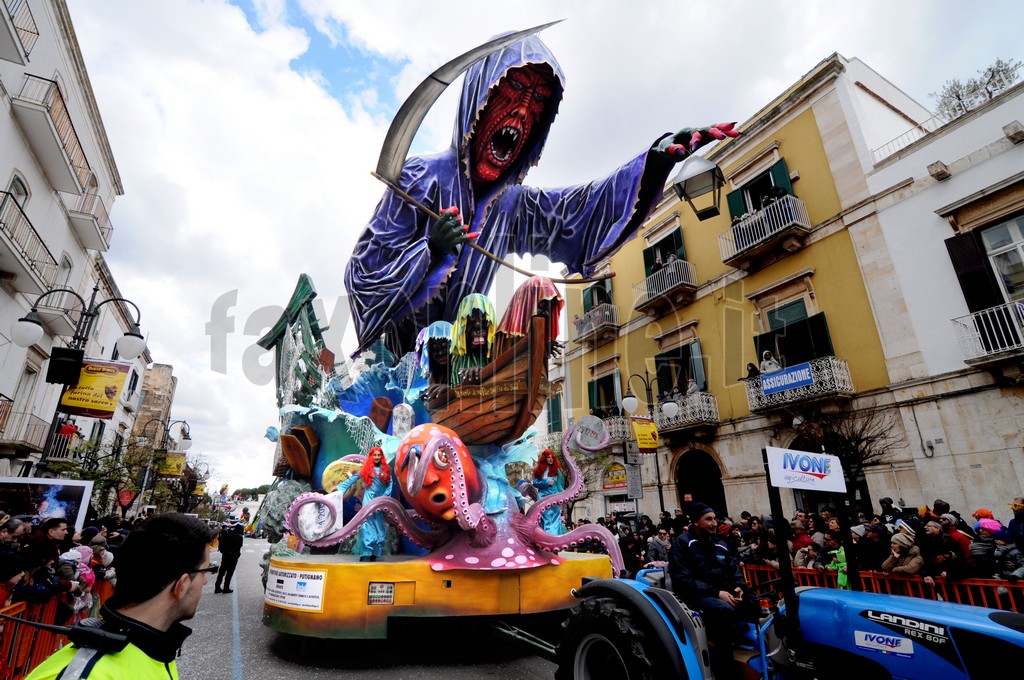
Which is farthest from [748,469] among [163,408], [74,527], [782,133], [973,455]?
[163,408]

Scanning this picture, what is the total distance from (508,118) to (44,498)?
29.4 feet

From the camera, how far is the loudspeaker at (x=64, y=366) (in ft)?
24.9

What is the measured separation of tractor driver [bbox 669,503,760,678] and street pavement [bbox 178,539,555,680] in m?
2.53

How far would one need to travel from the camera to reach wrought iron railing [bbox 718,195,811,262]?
1550 centimetres

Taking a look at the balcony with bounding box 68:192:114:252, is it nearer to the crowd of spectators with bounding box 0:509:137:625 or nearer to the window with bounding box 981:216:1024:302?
the crowd of spectators with bounding box 0:509:137:625

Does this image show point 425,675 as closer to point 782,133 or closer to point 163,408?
point 782,133

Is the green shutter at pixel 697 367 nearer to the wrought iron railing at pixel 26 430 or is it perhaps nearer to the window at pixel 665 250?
the window at pixel 665 250

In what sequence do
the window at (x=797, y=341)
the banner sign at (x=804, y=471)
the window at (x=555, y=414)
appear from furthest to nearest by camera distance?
the window at (x=555, y=414), the window at (x=797, y=341), the banner sign at (x=804, y=471)

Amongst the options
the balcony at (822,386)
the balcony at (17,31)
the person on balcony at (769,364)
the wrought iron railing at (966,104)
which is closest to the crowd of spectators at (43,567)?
the balcony at (17,31)

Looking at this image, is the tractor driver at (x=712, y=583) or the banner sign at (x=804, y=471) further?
the tractor driver at (x=712, y=583)

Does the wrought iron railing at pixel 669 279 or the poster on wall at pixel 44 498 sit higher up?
the wrought iron railing at pixel 669 279

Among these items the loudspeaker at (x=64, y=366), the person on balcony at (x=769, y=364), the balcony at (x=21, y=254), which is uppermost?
the balcony at (x=21, y=254)

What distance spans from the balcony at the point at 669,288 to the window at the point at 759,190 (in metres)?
2.50

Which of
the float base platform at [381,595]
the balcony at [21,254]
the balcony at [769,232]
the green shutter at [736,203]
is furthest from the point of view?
the green shutter at [736,203]
